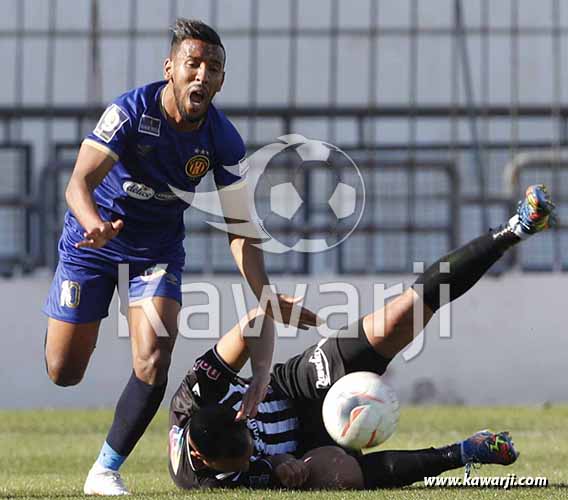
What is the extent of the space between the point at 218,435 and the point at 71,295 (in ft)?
4.47

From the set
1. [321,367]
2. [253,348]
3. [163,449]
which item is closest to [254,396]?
[253,348]

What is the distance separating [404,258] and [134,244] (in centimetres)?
788

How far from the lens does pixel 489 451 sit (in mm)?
6961

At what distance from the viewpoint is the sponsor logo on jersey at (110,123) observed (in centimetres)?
682

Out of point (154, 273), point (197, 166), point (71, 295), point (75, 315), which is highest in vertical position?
point (197, 166)

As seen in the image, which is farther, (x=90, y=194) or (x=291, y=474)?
(x=291, y=474)

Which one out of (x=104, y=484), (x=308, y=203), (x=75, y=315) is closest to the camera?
(x=104, y=484)

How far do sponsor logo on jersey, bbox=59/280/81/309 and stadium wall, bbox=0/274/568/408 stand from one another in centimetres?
643

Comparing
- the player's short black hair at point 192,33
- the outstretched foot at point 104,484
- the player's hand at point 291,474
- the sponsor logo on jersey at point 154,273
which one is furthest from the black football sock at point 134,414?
the player's short black hair at point 192,33

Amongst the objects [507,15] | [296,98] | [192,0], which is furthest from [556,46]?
[192,0]

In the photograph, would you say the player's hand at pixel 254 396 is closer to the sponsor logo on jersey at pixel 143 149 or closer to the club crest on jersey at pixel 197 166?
the club crest on jersey at pixel 197 166

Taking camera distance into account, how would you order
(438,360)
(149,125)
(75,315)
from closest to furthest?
(149,125)
(75,315)
(438,360)

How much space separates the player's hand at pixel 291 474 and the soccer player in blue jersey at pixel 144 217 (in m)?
0.35

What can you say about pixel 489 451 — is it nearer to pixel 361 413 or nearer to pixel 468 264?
pixel 361 413
